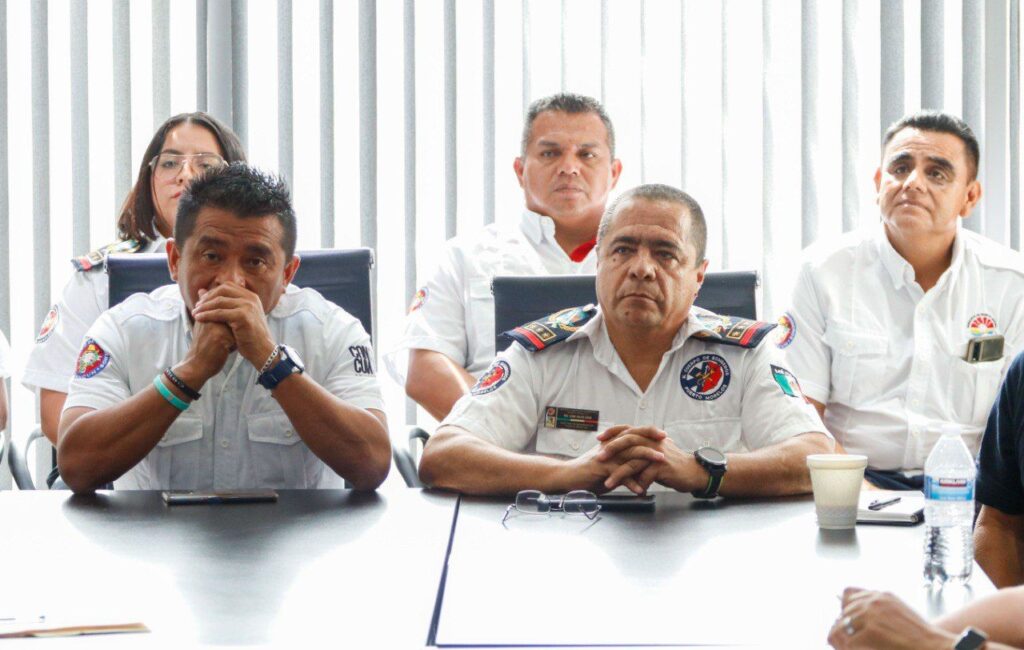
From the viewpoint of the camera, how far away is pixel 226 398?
265 cm

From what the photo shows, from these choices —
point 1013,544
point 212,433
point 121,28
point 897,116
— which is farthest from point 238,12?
point 1013,544

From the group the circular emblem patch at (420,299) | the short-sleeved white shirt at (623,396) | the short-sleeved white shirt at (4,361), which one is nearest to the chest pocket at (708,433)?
the short-sleeved white shirt at (623,396)

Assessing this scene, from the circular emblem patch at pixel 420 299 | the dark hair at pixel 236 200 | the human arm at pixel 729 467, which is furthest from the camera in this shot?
the circular emblem patch at pixel 420 299

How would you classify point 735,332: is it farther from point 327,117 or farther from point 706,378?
point 327,117

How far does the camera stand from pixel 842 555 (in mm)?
1745

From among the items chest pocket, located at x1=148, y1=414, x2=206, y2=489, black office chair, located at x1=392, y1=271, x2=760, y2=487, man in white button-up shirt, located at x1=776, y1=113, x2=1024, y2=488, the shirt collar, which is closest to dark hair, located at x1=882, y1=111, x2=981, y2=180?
man in white button-up shirt, located at x1=776, y1=113, x2=1024, y2=488

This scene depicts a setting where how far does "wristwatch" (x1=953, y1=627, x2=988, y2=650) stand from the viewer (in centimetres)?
125

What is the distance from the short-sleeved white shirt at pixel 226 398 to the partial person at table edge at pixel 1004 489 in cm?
122

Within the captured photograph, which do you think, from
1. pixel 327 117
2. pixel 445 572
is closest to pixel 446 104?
pixel 327 117

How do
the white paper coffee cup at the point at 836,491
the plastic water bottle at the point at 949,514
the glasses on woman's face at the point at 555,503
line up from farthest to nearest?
the glasses on woman's face at the point at 555,503 < the white paper coffee cup at the point at 836,491 < the plastic water bottle at the point at 949,514

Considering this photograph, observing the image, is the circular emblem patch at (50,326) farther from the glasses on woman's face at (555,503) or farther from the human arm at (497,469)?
the glasses on woman's face at (555,503)

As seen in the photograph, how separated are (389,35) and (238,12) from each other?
519mm

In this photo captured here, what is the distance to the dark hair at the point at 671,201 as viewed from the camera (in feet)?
8.92

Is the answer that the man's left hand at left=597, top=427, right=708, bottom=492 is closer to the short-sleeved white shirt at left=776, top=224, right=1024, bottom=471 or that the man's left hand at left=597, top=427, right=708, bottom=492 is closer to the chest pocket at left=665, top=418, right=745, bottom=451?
the chest pocket at left=665, top=418, right=745, bottom=451
